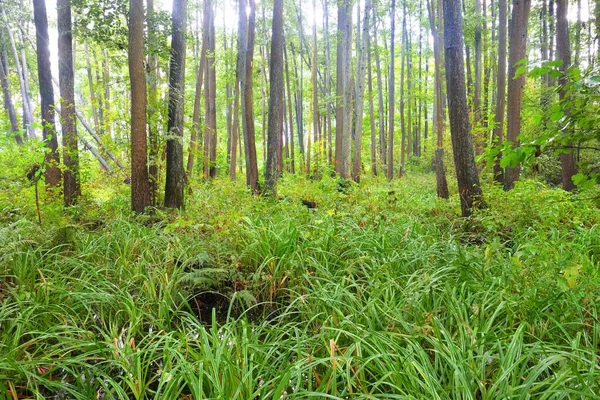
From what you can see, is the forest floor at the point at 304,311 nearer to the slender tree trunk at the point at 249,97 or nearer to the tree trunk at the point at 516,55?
the tree trunk at the point at 516,55

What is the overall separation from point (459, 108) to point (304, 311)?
14.3 ft

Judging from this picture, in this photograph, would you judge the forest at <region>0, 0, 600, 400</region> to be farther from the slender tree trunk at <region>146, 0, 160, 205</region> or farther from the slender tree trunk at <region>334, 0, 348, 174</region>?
the slender tree trunk at <region>334, 0, 348, 174</region>

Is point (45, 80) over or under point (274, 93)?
over

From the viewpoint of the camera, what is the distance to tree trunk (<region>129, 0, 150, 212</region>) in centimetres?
558

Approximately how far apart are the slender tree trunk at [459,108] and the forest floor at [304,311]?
0.50 m

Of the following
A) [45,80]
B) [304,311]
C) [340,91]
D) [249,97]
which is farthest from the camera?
A: [340,91]

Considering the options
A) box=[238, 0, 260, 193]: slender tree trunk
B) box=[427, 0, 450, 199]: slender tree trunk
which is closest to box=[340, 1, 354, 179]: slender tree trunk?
box=[427, 0, 450, 199]: slender tree trunk

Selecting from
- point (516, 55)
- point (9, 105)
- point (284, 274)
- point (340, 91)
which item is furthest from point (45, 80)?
point (9, 105)

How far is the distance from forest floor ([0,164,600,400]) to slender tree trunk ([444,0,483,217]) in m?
0.50

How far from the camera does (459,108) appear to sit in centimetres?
543

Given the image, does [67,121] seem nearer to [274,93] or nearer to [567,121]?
[274,93]

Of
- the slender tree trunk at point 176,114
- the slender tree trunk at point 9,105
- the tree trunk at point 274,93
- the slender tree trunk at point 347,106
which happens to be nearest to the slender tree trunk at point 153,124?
the slender tree trunk at point 176,114

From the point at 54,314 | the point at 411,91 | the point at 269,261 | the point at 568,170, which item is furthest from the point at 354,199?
the point at 411,91

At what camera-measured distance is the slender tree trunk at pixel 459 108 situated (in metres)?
5.25
